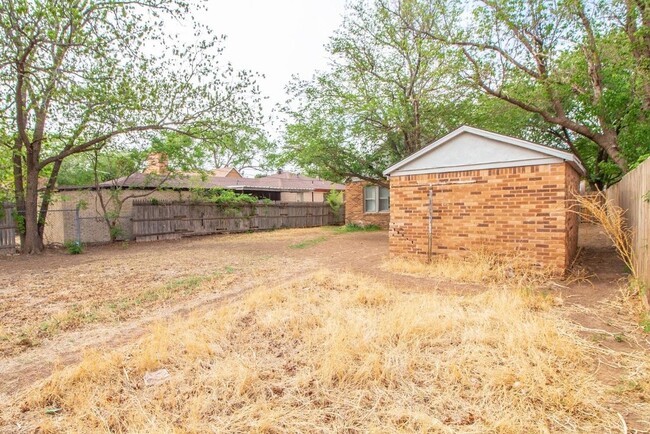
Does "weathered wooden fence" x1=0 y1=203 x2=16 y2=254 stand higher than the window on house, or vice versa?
the window on house

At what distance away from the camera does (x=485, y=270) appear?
645cm

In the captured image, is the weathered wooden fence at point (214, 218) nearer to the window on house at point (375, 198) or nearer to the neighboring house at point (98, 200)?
the neighboring house at point (98, 200)

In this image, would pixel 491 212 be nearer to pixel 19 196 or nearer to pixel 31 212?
pixel 31 212

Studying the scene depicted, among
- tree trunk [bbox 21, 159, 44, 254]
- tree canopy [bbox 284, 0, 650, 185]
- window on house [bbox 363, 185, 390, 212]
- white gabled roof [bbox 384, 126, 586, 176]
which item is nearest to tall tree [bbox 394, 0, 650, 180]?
tree canopy [bbox 284, 0, 650, 185]

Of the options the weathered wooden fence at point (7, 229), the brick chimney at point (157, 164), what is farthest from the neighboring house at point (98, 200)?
the weathered wooden fence at point (7, 229)

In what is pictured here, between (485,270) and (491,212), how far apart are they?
3.95 ft

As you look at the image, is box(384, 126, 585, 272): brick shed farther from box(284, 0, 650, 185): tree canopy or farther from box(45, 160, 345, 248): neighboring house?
box(45, 160, 345, 248): neighboring house

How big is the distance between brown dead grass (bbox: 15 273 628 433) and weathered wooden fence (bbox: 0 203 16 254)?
9.98m

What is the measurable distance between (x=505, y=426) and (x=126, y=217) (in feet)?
49.2

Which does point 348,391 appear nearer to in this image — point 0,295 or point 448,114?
point 0,295

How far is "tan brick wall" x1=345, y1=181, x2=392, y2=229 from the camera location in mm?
18641

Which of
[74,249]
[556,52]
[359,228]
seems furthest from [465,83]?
[74,249]

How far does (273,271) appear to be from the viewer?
25.4 feet

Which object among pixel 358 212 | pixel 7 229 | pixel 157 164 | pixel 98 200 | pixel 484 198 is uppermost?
pixel 157 164
